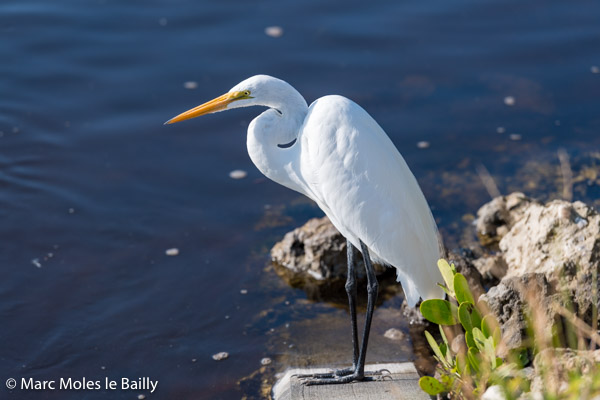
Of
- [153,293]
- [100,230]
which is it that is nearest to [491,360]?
[153,293]

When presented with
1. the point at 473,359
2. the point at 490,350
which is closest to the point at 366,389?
the point at 473,359

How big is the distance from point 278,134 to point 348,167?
1.19 ft

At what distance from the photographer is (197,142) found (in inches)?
242

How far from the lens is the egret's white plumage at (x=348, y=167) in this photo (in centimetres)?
328

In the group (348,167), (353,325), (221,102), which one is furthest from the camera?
(353,325)

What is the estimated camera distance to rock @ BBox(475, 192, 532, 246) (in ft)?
15.8

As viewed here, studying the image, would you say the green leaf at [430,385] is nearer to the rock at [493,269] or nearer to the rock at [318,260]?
the rock at [493,269]

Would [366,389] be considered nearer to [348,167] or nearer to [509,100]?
[348,167]

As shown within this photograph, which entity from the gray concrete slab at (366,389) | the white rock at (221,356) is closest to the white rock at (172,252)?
the white rock at (221,356)

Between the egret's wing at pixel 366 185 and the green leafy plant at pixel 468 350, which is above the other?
the egret's wing at pixel 366 185

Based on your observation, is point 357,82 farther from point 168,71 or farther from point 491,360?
point 491,360

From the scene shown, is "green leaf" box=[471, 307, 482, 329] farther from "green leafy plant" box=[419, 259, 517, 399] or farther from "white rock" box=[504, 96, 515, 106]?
"white rock" box=[504, 96, 515, 106]

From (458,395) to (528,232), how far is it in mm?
1508

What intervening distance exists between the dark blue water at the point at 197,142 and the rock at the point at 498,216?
0.28 meters
